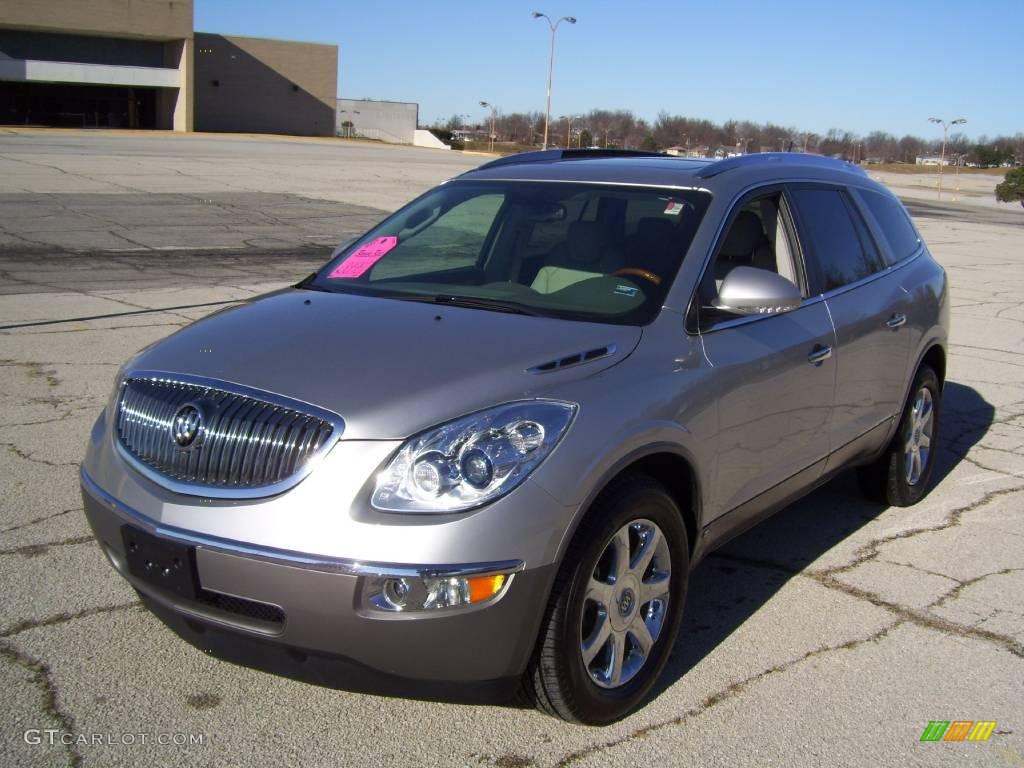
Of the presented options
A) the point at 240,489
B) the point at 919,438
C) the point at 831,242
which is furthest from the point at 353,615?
the point at 919,438

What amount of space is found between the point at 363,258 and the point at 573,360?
1.61m

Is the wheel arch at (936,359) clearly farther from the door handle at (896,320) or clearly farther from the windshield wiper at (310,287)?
the windshield wiper at (310,287)

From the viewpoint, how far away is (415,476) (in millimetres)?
2896

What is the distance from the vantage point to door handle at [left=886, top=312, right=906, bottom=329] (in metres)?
5.17

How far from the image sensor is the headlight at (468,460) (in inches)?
113

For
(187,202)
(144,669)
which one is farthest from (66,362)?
(187,202)

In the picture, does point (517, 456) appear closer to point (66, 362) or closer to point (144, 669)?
point (144, 669)

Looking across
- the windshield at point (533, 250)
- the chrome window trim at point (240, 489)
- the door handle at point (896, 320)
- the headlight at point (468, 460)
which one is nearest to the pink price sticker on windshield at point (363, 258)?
the windshield at point (533, 250)

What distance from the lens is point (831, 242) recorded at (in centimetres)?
495

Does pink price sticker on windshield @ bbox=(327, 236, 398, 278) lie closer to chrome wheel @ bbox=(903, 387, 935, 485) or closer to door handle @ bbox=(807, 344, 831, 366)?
door handle @ bbox=(807, 344, 831, 366)

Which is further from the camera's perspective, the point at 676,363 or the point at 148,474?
the point at 676,363

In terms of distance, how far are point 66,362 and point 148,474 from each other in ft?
16.9

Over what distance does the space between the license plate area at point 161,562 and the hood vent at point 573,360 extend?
Answer: 1.14 metres

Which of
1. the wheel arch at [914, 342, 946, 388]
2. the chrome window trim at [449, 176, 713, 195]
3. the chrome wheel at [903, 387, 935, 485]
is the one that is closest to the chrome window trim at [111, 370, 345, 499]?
the chrome window trim at [449, 176, 713, 195]
